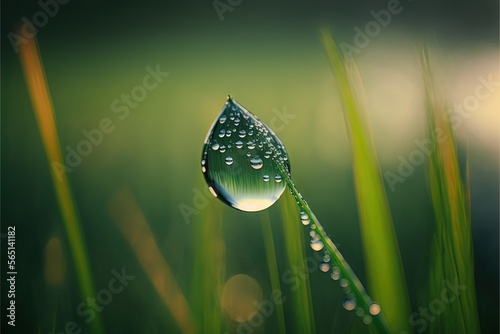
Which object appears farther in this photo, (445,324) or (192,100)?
(192,100)

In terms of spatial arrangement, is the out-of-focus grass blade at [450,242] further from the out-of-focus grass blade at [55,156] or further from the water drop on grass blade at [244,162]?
the out-of-focus grass blade at [55,156]

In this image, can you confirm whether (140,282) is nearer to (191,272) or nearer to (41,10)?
(191,272)

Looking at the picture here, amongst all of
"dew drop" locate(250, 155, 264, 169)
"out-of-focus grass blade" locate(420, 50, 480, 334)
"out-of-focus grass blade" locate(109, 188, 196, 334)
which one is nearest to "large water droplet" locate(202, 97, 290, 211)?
"dew drop" locate(250, 155, 264, 169)

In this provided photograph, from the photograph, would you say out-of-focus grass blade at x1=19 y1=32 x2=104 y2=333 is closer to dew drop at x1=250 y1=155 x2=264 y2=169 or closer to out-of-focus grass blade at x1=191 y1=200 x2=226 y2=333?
out-of-focus grass blade at x1=191 y1=200 x2=226 y2=333

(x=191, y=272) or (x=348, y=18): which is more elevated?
(x=348, y=18)

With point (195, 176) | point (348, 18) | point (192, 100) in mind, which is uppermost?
point (348, 18)

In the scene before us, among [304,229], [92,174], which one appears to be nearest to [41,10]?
[92,174]

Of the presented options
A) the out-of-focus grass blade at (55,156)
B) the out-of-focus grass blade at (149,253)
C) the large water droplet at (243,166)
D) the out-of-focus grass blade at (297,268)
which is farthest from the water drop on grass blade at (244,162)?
the out-of-focus grass blade at (55,156)
